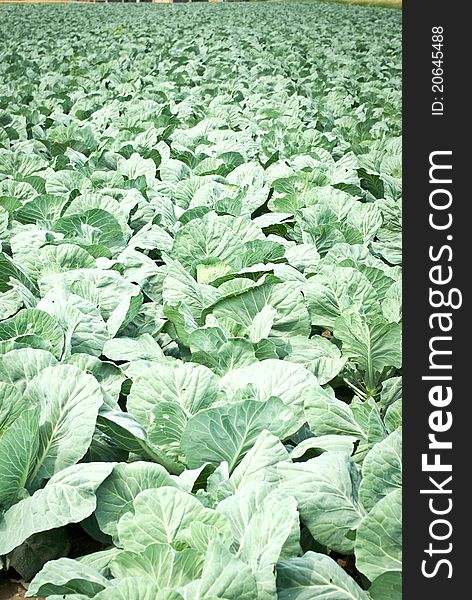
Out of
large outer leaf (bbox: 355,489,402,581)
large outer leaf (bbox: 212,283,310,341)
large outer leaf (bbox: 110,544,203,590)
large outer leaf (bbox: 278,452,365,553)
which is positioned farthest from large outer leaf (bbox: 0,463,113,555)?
large outer leaf (bbox: 212,283,310,341)

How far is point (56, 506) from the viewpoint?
5.02 ft

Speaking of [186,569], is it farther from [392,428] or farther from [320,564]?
[392,428]

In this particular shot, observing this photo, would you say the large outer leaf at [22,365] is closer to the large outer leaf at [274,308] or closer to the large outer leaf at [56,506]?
the large outer leaf at [56,506]

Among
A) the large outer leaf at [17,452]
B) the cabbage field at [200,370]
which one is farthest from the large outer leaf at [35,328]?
the large outer leaf at [17,452]

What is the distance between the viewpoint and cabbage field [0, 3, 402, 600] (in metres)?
1.38

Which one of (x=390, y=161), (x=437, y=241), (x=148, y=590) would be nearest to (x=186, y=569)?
(x=148, y=590)

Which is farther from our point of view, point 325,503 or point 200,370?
point 200,370

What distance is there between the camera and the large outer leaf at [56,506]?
1504 millimetres

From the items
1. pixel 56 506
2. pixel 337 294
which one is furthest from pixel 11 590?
pixel 337 294

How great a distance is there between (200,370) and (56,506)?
485mm

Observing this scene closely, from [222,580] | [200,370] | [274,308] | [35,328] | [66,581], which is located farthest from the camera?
[274,308]

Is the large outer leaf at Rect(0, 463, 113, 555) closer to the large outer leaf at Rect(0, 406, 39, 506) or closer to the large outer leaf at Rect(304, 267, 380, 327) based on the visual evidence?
the large outer leaf at Rect(0, 406, 39, 506)

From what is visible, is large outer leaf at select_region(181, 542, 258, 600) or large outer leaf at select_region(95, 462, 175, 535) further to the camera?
large outer leaf at select_region(95, 462, 175, 535)

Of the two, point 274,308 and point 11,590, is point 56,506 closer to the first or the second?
point 11,590
